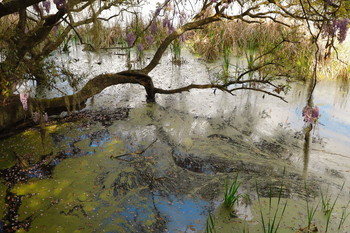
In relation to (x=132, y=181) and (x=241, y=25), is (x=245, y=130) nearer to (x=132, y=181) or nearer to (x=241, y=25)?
(x=132, y=181)

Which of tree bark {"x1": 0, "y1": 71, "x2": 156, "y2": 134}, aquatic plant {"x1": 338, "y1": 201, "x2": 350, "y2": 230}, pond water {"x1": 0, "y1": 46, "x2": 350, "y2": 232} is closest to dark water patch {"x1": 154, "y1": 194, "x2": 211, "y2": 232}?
pond water {"x1": 0, "y1": 46, "x2": 350, "y2": 232}

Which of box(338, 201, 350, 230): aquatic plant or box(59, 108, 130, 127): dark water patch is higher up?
box(59, 108, 130, 127): dark water patch

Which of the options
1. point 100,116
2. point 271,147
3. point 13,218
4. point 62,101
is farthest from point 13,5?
point 271,147

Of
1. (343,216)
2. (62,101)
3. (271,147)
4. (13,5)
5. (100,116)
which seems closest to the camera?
(13,5)

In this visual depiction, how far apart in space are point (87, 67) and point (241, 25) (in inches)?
126

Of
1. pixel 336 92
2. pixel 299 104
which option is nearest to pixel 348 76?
pixel 336 92

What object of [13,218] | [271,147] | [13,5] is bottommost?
[13,218]

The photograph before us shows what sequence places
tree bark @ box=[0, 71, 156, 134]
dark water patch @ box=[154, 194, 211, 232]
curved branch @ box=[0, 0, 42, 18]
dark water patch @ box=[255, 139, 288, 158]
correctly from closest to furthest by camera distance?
1. curved branch @ box=[0, 0, 42, 18]
2. dark water patch @ box=[154, 194, 211, 232]
3. tree bark @ box=[0, 71, 156, 134]
4. dark water patch @ box=[255, 139, 288, 158]

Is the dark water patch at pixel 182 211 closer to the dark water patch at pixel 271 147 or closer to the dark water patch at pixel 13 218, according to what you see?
the dark water patch at pixel 13 218

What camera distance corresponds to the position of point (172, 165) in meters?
2.36

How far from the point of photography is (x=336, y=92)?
4102mm

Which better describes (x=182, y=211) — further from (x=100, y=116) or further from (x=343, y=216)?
(x=100, y=116)

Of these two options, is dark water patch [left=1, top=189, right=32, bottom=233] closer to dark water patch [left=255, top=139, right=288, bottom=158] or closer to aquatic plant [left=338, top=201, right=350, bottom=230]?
aquatic plant [left=338, top=201, right=350, bottom=230]

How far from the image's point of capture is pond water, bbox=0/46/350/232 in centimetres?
176
